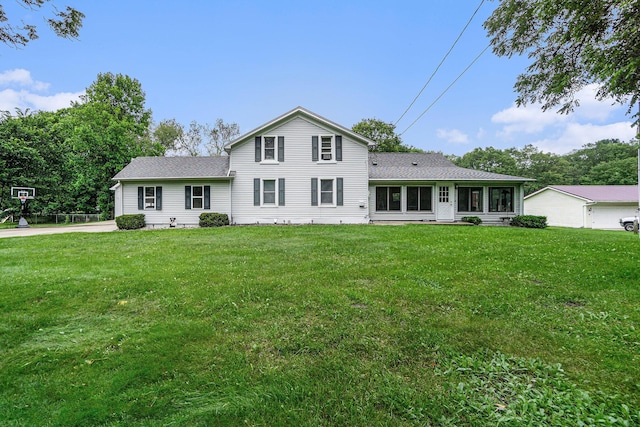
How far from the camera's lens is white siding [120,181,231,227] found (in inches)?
659

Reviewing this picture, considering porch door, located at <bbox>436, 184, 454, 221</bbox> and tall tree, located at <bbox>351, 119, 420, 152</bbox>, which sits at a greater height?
tall tree, located at <bbox>351, 119, 420, 152</bbox>

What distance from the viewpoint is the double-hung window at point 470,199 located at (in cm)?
1800

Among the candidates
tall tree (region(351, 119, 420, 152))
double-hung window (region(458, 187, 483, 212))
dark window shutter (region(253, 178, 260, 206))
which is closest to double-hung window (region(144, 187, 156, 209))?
dark window shutter (region(253, 178, 260, 206))

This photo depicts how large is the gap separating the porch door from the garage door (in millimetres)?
14895

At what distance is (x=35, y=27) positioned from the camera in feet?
13.3

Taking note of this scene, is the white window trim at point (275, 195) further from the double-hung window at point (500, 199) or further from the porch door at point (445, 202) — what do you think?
the double-hung window at point (500, 199)

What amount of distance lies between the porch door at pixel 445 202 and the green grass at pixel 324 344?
11.4 metres

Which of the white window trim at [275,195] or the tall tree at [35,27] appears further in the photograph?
the white window trim at [275,195]

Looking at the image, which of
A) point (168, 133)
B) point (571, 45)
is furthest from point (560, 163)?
point (168, 133)

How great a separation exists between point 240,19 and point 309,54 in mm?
5558

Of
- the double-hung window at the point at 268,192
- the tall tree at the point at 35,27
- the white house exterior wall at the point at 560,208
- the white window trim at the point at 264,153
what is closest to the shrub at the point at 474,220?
the double-hung window at the point at 268,192

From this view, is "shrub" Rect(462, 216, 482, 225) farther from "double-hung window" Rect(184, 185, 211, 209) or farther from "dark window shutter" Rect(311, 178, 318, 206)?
"double-hung window" Rect(184, 185, 211, 209)

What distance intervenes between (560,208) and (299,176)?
2417 centimetres

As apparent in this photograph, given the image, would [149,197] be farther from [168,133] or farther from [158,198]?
[168,133]
